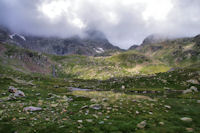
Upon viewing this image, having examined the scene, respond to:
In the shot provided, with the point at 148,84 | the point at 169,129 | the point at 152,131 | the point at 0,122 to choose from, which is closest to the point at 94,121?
the point at 152,131

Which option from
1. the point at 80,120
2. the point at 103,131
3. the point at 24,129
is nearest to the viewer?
the point at 24,129

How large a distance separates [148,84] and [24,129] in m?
108

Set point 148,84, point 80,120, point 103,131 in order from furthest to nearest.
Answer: point 148,84, point 80,120, point 103,131

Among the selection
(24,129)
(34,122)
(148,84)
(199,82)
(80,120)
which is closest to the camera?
(24,129)

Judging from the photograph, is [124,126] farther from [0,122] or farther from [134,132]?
[0,122]

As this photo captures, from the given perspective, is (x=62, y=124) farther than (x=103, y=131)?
Yes

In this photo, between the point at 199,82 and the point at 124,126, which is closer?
the point at 124,126

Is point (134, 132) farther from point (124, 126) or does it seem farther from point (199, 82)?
point (199, 82)

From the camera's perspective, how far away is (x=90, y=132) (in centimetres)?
1570

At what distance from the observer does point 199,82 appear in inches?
3784

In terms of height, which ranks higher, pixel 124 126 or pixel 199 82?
pixel 199 82

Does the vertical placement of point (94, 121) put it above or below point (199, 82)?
below

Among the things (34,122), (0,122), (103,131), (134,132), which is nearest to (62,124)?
(34,122)

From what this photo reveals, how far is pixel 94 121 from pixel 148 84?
102 metres
